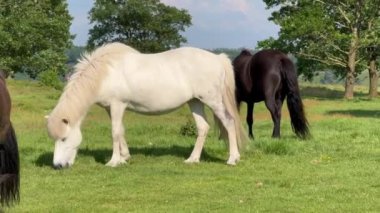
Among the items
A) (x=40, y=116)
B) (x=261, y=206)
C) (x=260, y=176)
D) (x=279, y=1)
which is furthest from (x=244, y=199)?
(x=279, y=1)

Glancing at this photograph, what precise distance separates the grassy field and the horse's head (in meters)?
0.21

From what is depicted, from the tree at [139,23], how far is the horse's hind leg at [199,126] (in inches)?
1995

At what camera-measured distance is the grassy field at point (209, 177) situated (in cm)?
706

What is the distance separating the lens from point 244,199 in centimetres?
727

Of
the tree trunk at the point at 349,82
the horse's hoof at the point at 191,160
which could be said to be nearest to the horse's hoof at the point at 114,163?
the horse's hoof at the point at 191,160

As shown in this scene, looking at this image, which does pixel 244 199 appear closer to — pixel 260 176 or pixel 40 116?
pixel 260 176

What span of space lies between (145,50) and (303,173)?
53.2 metres

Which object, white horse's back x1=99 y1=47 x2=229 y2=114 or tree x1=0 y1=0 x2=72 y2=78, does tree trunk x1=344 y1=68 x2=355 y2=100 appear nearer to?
tree x1=0 y1=0 x2=72 y2=78

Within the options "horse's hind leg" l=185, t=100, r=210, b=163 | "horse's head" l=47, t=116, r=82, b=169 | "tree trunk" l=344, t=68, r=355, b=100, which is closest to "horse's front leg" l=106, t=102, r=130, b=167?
"horse's head" l=47, t=116, r=82, b=169

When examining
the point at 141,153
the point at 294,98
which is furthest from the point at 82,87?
the point at 294,98

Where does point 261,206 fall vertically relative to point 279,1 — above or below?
below

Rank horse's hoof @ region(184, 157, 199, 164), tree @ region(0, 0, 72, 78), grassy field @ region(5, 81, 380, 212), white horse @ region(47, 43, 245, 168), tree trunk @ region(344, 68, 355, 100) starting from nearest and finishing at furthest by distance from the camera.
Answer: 1. grassy field @ region(5, 81, 380, 212)
2. white horse @ region(47, 43, 245, 168)
3. horse's hoof @ region(184, 157, 199, 164)
4. tree @ region(0, 0, 72, 78)
5. tree trunk @ region(344, 68, 355, 100)

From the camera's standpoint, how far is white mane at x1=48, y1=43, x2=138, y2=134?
9773 millimetres

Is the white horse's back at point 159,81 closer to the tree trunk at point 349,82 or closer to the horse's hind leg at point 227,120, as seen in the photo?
the horse's hind leg at point 227,120
